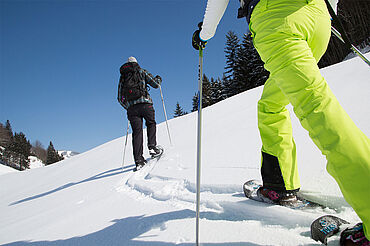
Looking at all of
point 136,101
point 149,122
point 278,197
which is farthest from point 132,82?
point 278,197

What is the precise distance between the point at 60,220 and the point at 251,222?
1.68m

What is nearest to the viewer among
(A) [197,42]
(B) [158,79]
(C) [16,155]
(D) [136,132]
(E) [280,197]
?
(E) [280,197]

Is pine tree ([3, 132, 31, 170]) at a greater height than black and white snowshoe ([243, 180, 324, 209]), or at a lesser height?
greater

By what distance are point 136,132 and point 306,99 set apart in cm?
326

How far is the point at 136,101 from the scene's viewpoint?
12.1 feet

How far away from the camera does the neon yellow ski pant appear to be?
22.6 inches

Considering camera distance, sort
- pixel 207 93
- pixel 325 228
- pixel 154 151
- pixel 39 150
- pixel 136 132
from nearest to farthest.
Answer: pixel 325 228, pixel 136 132, pixel 154 151, pixel 207 93, pixel 39 150

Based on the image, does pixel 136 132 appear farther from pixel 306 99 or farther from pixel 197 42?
pixel 306 99

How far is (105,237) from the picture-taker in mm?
1222

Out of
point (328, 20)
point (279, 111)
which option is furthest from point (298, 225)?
point (328, 20)

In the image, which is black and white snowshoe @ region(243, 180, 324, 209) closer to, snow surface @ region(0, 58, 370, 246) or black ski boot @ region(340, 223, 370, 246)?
snow surface @ region(0, 58, 370, 246)

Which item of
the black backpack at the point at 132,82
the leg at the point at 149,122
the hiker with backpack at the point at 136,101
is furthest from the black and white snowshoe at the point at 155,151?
the black backpack at the point at 132,82

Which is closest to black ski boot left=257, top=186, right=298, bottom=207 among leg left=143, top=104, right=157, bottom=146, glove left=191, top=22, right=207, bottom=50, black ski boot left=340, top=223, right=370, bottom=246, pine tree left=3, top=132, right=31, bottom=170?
black ski boot left=340, top=223, right=370, bottom=246

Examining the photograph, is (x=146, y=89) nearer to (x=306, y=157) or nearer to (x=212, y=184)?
(x=212, y=184)
